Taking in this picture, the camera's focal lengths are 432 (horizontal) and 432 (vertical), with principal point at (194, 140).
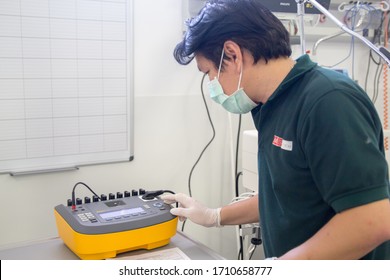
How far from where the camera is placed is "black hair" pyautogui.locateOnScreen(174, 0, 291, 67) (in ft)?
3.27

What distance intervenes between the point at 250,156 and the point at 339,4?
3.28ft

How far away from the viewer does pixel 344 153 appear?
80cm

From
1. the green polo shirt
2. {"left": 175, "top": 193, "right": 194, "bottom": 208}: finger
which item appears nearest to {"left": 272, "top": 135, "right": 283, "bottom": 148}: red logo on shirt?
the green polo shirt

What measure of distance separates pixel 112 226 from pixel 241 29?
2.08 ft

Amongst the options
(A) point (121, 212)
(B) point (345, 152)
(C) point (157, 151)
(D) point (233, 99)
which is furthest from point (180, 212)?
(B) point (345, 152)

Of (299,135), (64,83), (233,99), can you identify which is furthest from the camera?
(64,83)

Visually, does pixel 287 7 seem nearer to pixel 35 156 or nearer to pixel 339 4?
pixel 339 4

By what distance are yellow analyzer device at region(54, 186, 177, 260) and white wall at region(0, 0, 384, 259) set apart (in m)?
0.33

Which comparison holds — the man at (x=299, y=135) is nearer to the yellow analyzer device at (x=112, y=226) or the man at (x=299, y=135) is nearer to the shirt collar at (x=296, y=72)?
the shirt collar at (x=296, y=72)

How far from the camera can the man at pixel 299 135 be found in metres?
0.81

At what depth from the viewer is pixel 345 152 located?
80cm

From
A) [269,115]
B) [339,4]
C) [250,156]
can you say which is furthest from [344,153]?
[339,4]

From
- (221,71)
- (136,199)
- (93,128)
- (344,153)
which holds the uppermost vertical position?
(221,71)

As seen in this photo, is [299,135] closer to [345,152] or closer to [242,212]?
[345,152]
